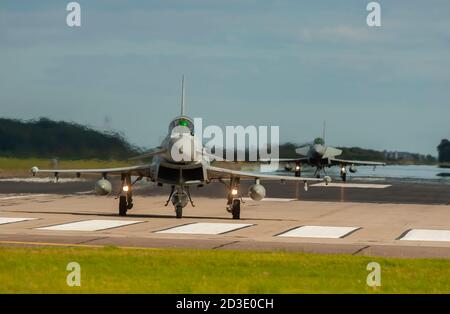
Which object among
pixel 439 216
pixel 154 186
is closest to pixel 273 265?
pixel 439 216

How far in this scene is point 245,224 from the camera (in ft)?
104

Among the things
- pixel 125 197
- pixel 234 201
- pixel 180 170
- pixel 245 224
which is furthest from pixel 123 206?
pixel 245 224

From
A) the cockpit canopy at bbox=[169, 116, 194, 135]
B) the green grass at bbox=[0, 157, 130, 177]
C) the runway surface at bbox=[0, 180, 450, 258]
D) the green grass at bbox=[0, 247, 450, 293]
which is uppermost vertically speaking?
the cockpit canopy at bbox=[169, 116, 194, 135]

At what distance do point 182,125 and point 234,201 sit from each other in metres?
4.14

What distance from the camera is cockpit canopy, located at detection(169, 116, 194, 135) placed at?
105 ft

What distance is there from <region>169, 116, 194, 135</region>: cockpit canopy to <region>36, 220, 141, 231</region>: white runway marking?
11.4 ft

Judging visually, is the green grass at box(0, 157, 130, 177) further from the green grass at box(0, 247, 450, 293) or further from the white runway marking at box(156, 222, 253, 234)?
the green grass at box(0, 247, 450, 293)

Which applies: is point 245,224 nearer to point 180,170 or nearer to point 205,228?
point 205,228

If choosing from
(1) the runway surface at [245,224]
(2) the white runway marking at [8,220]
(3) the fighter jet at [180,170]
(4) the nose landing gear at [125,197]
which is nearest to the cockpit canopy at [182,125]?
(3) the fighter jet at [180,170]

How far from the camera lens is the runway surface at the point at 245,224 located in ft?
78.7

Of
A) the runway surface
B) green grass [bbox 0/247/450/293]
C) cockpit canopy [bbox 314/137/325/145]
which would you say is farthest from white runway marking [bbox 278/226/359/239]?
cockpit canopy [bbox 314/137/325/145]

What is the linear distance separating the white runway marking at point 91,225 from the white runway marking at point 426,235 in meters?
9.21

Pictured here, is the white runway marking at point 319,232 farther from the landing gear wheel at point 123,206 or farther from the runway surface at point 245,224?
the landing gear wheel at point 123,206

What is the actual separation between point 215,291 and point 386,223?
1907 cm
